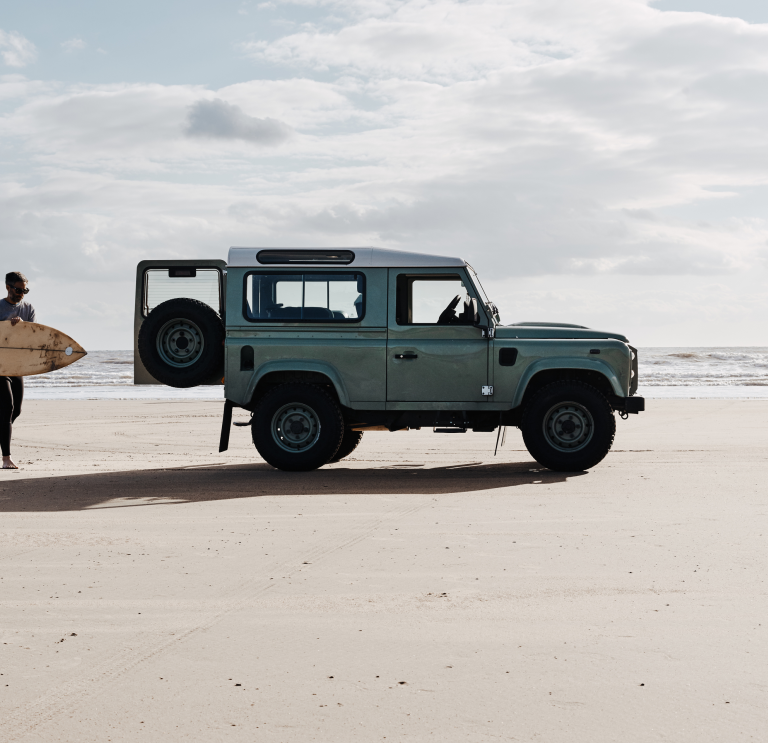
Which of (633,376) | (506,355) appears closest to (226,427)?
(506,355)

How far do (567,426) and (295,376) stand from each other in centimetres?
301

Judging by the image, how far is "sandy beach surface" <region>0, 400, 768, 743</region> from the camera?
330 centimetres

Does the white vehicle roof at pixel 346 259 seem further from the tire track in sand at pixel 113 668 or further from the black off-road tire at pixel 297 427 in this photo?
the tire track in sand at pixel 113 668

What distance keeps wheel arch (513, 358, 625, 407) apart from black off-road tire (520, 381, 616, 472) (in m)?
0.15

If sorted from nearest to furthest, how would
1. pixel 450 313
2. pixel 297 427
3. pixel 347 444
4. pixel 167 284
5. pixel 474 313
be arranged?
pixel 474 313
pixel 450 313
pixel 297 427
pixel 167 284
pixel 347 444

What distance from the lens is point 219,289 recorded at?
10141 mm

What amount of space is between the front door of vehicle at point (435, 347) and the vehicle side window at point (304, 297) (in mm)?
422

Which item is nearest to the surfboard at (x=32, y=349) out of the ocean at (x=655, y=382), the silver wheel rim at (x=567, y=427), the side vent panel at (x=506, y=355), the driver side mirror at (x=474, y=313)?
the driver side mirror at (x=474, y=313)

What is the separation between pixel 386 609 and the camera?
15.2 ft

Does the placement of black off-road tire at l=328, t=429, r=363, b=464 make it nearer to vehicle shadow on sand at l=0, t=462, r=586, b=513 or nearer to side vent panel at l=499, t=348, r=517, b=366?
vehicle shadow on sand at l=0, t=462, r=586, b=513

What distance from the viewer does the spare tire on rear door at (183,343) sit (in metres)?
9.89

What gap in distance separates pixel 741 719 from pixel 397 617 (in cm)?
173

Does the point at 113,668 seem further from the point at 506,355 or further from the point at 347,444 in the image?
the point at 347,444

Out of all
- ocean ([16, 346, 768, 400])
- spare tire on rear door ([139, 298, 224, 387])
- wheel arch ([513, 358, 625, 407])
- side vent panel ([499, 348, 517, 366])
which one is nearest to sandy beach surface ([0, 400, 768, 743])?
wheel arch ([513, 358, 625, 407])
